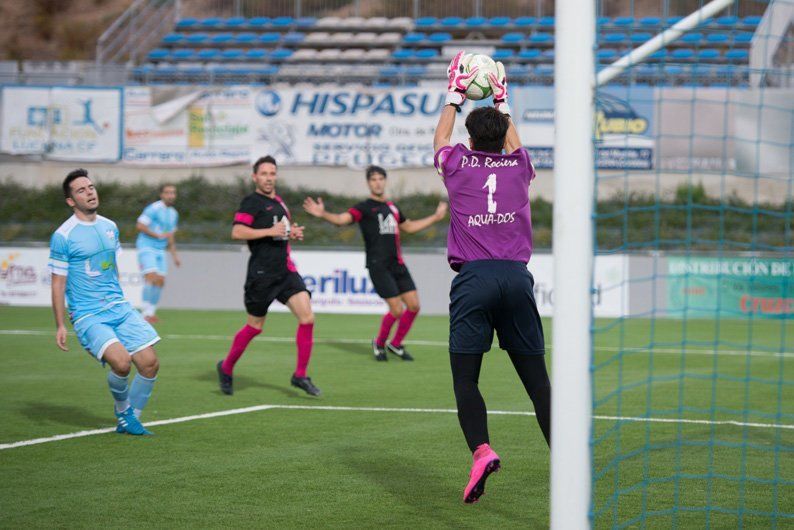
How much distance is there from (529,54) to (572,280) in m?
25.5

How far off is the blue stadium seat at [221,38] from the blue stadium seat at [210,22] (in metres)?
1.22

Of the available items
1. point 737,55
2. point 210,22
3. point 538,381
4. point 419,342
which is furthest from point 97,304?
point 210,22

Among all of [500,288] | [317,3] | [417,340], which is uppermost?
[317,3]

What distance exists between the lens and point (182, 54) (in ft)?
100

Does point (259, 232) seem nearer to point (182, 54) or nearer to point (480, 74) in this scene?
point (480, 74)

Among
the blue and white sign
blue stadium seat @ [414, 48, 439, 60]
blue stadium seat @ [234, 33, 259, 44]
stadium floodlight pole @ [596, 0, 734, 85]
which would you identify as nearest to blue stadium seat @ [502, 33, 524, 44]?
blue stadium seat @ [414, 48, 439, 60]

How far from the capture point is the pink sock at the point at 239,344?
977 cm

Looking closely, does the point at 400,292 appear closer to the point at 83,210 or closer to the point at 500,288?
the point at 83,210

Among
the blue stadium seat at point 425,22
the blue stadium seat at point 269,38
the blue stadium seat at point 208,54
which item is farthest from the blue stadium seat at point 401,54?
the blue stadium seat at point 208,54

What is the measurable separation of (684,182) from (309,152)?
9181 millimetres

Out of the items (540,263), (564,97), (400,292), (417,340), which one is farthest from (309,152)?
(564,97)

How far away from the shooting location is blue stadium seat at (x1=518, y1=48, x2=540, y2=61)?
91.5 feet

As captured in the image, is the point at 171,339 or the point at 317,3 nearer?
the point at 171,339

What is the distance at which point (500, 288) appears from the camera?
5.23 meters
